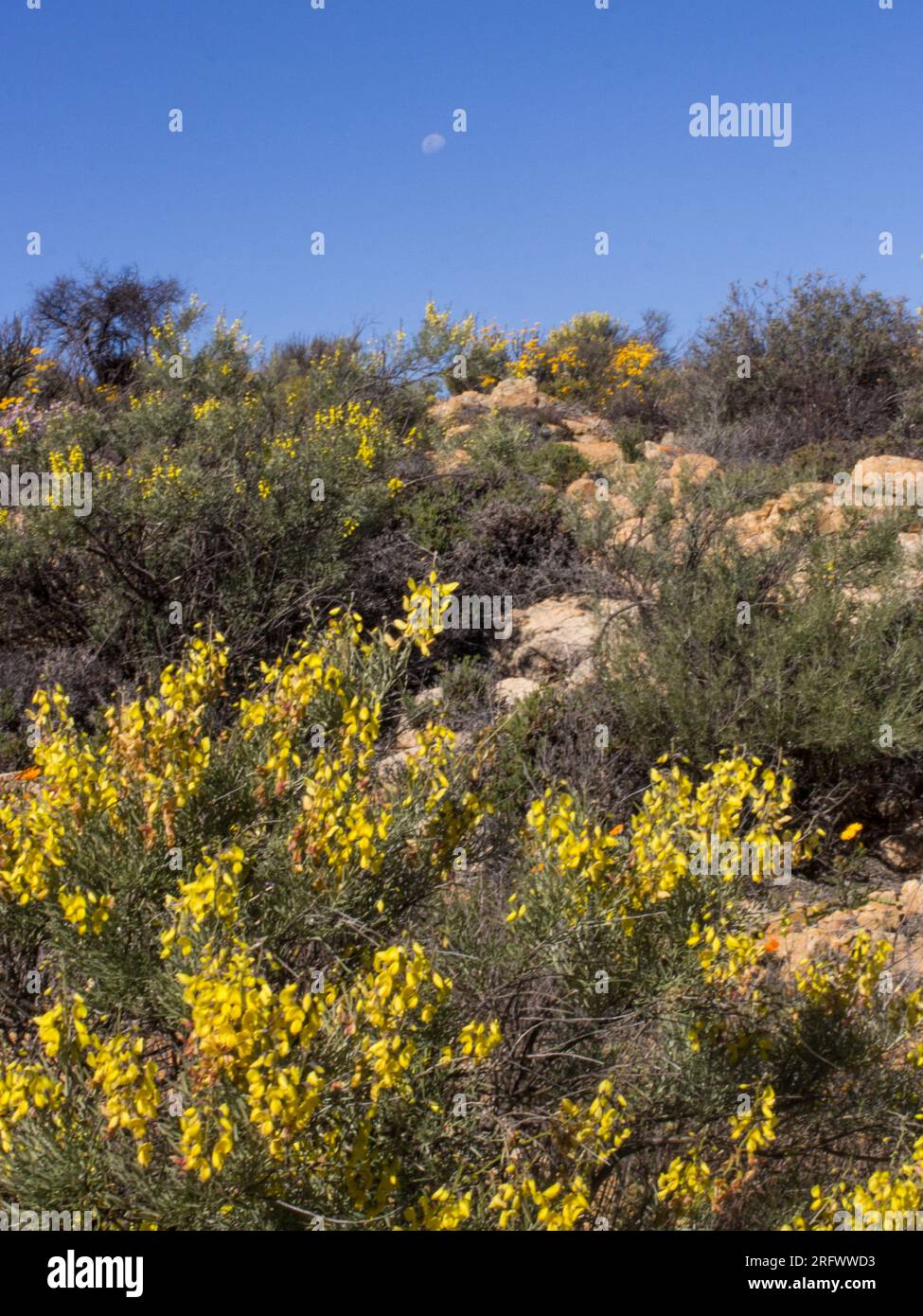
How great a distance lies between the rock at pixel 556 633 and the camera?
305 inches

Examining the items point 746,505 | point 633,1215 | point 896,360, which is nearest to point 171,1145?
point 633,1215

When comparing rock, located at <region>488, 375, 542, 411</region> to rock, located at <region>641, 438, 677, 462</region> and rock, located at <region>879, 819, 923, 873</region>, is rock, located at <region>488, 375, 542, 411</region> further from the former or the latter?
rock, located at <region>879, 819, 923, 873</region>

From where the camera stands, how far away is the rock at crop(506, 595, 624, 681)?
25.4 ft

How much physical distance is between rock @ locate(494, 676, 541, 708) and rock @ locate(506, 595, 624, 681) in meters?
0.08

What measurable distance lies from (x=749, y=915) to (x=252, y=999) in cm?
180

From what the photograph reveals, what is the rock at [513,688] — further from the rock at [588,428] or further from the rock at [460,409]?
the rock at [588,428]

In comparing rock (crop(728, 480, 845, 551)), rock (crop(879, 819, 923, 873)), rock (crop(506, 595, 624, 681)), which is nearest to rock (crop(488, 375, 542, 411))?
rock (crop(728, 480, 845, 551))

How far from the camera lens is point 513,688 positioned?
774 cm

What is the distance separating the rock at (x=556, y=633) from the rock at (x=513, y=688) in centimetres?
8

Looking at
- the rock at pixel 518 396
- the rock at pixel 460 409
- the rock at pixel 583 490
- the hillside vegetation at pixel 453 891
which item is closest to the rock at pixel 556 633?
the hillside vegetation at pixel 453 891

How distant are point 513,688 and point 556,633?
67cm

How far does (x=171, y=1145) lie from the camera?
101 inches
